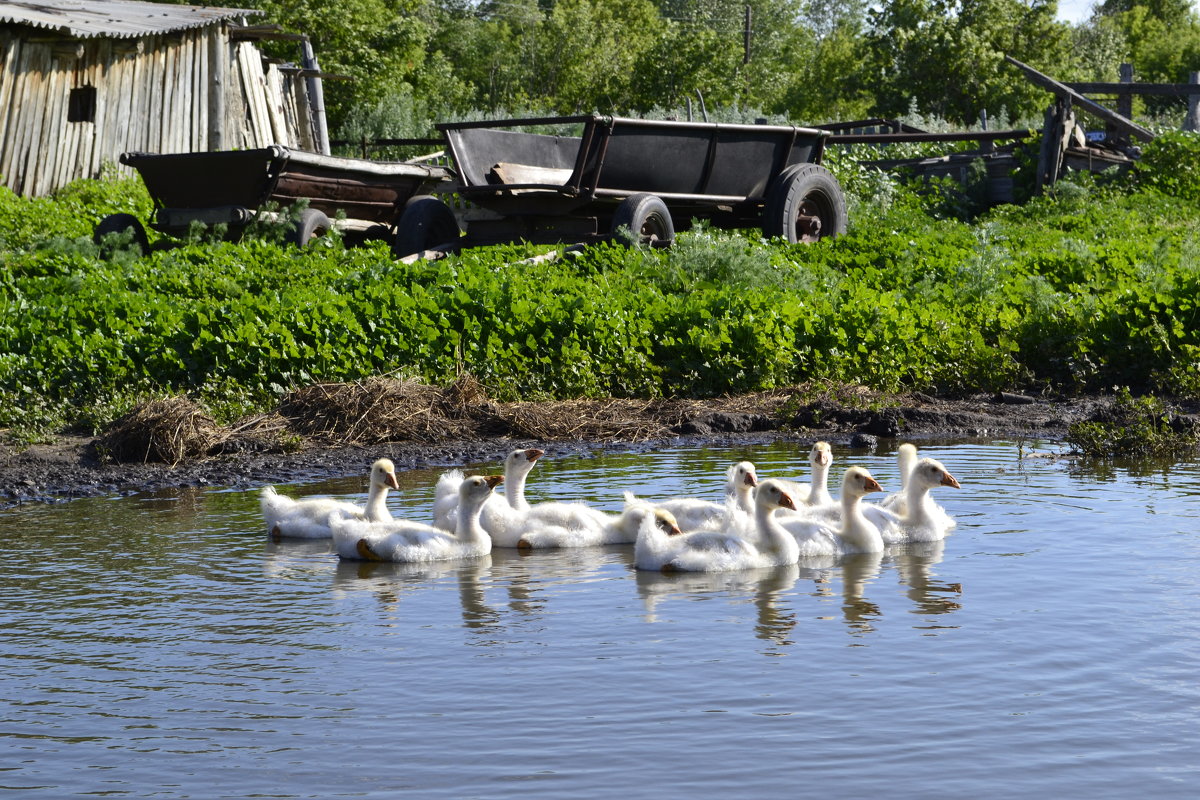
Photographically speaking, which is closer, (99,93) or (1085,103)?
(1085,103)

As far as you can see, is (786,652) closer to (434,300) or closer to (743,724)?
(743,724)

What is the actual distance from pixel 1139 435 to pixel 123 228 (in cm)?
1242

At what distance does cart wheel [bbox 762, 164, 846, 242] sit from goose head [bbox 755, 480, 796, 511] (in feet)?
34.8

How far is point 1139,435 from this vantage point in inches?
443

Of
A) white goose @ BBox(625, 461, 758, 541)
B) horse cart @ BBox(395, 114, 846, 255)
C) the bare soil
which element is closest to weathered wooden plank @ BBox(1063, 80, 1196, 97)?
horse cart @ BBox(395, 114, 846, 255)

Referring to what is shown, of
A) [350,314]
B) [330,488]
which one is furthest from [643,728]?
[350,314]

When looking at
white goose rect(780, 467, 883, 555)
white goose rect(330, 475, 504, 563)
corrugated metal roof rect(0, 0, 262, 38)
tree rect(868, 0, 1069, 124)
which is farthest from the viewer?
tree rect(868, 0, 1069, 124)

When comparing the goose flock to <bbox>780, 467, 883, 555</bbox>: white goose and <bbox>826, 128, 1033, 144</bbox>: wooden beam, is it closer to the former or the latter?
<bbox>780, 467, 883, 555</bbox>: white goose

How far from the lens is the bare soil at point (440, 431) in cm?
1083

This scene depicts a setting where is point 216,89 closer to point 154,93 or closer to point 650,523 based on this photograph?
point 154,93

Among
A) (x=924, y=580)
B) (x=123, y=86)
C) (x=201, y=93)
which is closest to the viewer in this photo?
(x=924, y=580)

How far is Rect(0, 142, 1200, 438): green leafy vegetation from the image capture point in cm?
1256

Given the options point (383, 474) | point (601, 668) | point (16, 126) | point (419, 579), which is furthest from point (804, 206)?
point (601, 668)

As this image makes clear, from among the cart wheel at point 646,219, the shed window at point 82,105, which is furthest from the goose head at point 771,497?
the shed window at point 82,105
